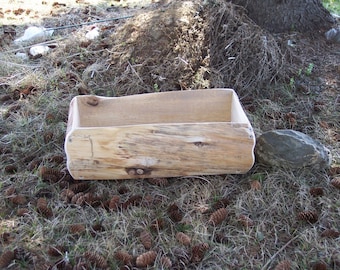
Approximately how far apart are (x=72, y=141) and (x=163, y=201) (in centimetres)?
51

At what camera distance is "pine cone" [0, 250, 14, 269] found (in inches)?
65.1

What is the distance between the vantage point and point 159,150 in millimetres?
2008

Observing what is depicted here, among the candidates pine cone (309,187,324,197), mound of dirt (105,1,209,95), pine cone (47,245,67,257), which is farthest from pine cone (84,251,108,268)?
mound of dirt (105,1,209,95)

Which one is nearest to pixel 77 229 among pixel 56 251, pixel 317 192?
pixel 56 251

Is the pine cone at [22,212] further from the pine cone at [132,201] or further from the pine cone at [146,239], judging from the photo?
the pine cone at [146,239]

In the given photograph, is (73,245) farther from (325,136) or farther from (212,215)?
(325,136)

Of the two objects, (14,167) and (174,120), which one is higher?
(174,120)

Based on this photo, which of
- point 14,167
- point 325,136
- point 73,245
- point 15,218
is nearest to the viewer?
point 73,245

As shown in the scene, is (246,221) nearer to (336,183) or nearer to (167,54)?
(336,183)

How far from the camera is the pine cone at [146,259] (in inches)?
64.6

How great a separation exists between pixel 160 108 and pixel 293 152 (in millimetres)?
743

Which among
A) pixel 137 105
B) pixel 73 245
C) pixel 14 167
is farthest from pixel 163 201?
pixel 14 167

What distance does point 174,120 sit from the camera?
2350 mm

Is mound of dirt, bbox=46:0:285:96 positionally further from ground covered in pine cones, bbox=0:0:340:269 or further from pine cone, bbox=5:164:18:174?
pine cone, bbox=5:164:18:174
